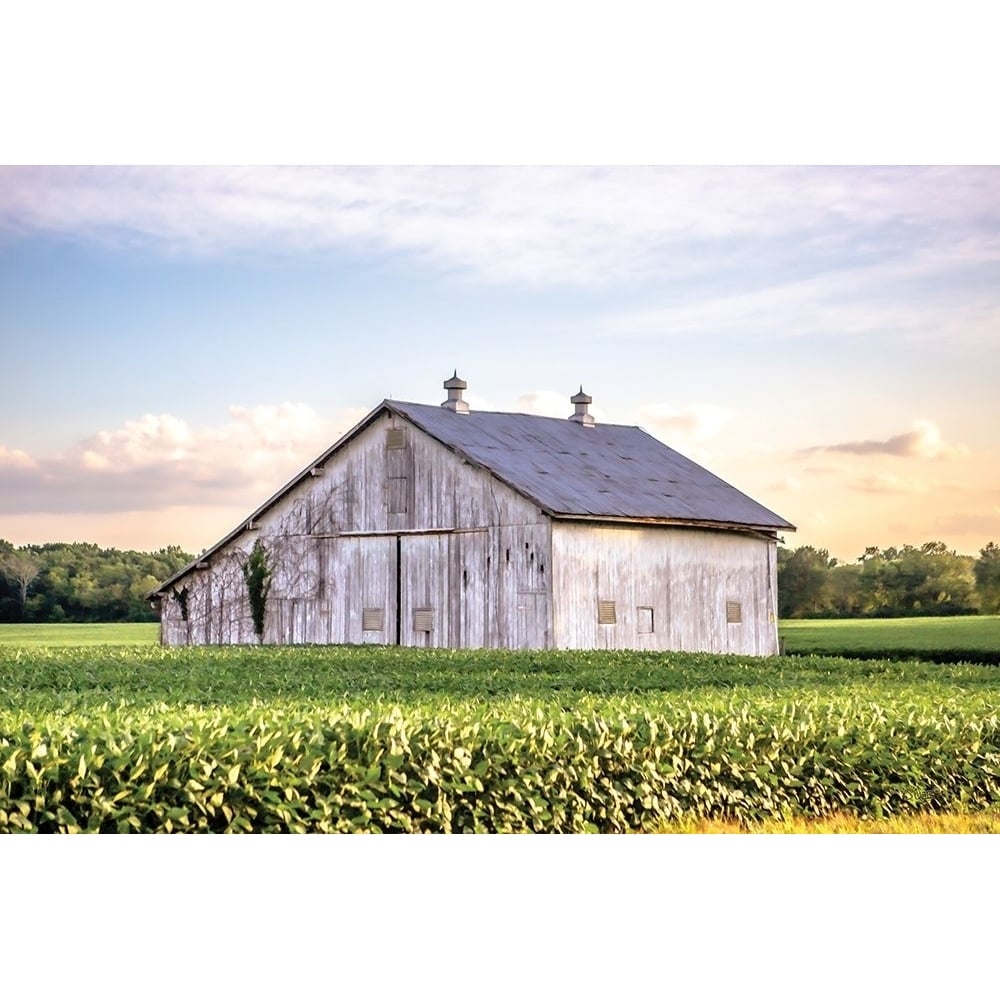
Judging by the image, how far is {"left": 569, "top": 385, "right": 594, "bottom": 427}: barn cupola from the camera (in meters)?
27.0

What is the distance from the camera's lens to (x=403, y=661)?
51.8 feet

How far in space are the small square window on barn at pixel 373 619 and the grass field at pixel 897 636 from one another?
28.5 feet

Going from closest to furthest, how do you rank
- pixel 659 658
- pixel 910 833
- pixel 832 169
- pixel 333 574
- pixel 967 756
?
pixel 910 833 → pixel 967 756 → pixel 659 658 → pixel 832 169 → pixel 333 574

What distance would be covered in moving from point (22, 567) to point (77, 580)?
88.3 inches

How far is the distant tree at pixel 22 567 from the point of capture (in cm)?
2775

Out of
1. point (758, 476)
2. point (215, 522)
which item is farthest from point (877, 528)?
point (215, 522)

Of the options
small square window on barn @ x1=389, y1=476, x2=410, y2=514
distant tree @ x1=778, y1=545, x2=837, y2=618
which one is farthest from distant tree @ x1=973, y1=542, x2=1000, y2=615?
small square window on barn @ x1=389, y1=476, x2=410, y2=514

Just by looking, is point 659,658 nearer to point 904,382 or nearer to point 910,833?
point 904,382

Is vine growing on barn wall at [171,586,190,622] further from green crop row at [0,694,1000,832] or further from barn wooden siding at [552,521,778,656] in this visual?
green crop row at [0,694,1000,832]

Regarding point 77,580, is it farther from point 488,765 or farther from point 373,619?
point 488,765

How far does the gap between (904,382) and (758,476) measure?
448cm

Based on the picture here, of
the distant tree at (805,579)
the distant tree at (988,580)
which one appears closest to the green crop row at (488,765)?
the distant tree at (988,580)

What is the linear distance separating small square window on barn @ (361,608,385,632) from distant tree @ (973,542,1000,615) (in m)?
14.3

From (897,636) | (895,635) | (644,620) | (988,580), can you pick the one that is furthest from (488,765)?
(988,580)
